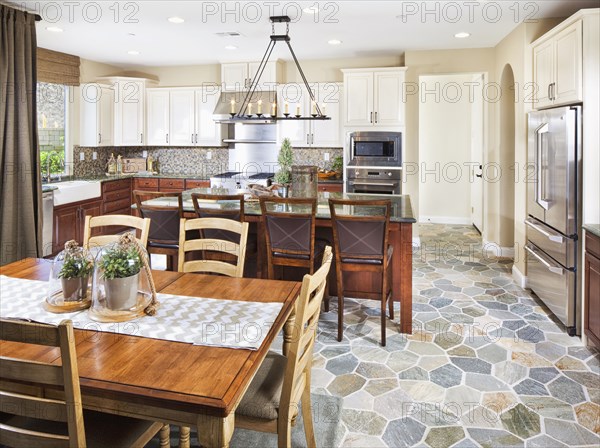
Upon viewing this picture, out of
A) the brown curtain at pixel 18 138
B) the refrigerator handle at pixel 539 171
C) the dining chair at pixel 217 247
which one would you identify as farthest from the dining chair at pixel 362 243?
the brown curtain at pixel 18 138

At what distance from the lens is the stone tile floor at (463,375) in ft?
7.74

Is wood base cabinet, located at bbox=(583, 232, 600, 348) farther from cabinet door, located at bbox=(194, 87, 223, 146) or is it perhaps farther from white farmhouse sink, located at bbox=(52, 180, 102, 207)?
white farmhouse sink, located at bbox=(52, 180, 102, 207)

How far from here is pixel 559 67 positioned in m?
3.67

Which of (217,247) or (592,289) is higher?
(217,247)

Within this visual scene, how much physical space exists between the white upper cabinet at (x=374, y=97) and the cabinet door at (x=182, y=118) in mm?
2367

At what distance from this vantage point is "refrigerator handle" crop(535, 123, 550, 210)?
382cm

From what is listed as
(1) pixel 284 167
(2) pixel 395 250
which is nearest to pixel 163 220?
(1) pixel 284 167

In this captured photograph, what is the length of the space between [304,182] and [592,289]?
2.33m

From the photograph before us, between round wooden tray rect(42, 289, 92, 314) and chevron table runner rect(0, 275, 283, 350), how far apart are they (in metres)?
0.02

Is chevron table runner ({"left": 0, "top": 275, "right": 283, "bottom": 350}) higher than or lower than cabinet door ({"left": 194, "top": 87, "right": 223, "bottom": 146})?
lower

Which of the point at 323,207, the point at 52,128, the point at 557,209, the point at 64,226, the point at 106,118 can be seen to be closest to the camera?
the point at 557,209

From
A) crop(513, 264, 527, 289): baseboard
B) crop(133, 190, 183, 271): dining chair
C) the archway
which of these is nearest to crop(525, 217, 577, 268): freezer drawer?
crop(513, 264, 527, 289): baseboard

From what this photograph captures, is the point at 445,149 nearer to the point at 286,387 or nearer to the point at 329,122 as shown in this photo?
the point at 329,122

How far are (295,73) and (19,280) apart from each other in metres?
5.30
